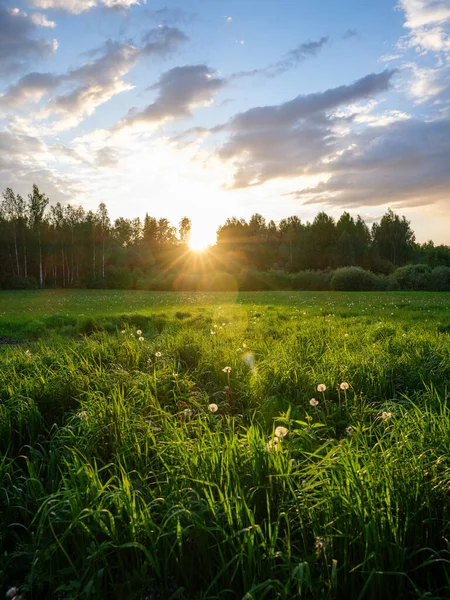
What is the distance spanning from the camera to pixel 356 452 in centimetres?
301

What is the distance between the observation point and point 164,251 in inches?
3388

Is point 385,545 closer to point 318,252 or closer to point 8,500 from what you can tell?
point 8,500

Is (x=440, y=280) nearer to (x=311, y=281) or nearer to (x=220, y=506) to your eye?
(x=311, y=281)

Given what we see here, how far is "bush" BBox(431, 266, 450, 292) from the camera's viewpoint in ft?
147

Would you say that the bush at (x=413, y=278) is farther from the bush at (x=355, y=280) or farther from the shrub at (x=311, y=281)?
the shrub at (x=311, y=281)

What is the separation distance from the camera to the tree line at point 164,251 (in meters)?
66.0

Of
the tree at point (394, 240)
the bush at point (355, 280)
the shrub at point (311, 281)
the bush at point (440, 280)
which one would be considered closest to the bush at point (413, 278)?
the bush at point (440, 280)

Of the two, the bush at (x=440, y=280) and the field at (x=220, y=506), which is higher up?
the bush at (x=440, y=280)

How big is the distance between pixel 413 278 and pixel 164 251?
51864 millimetres

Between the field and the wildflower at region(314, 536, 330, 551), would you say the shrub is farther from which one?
the wildflower at region(314, 536, 330, 551)

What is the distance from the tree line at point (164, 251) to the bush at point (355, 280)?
1037 cm

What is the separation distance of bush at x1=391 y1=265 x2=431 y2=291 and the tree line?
1171 centimetres

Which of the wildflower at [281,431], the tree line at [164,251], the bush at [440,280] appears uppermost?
the tree line at [164,251]

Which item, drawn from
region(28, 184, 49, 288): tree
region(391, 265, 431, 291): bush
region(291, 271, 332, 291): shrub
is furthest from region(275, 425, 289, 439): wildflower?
region(28, 184, 49, 288): tree
